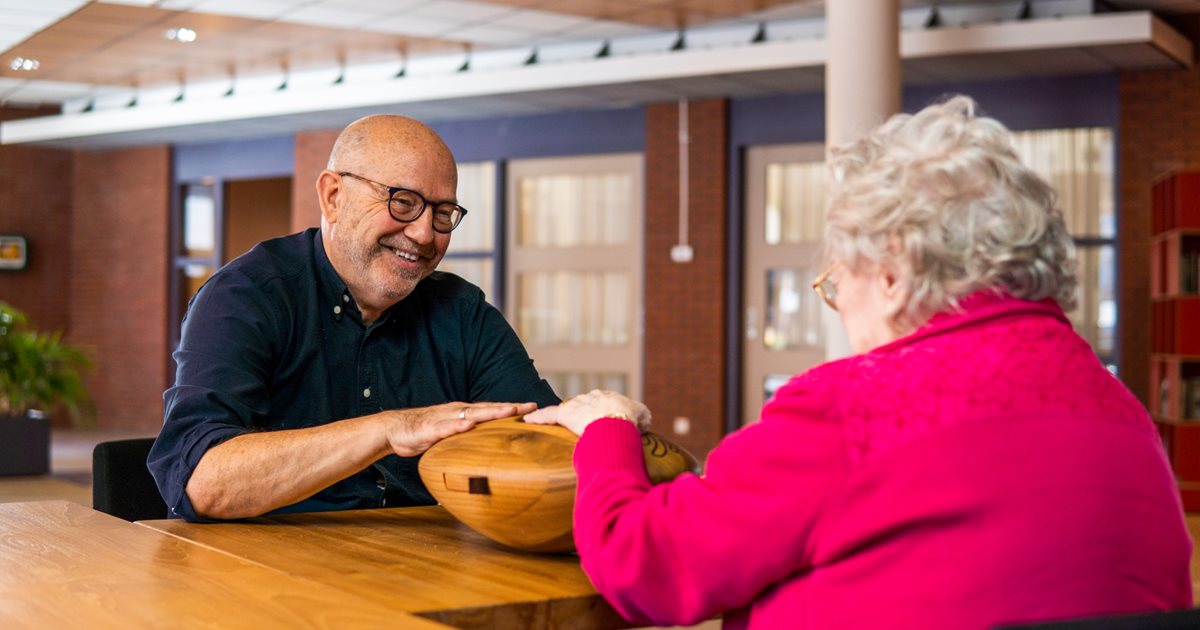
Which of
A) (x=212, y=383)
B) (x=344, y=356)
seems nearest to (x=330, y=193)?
(x=344, y=356)

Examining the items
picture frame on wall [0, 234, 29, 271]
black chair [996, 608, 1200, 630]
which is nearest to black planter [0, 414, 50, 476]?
picture frame on wall [0, 234, 29, 271]

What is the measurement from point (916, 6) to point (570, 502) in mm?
7846

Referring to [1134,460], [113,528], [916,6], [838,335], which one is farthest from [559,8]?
[1134,460]

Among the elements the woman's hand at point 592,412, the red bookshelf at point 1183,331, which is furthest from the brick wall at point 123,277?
the woman's hand at point 592,412

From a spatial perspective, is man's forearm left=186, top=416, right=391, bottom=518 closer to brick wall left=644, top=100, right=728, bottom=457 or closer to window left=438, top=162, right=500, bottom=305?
brick wall left=644, top=100, right=728, bottom=457

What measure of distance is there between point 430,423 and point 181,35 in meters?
9.12

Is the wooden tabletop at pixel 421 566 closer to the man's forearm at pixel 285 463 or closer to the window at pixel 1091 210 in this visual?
the man's forearm at pixel 285 463

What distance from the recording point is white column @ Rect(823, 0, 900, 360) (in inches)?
297

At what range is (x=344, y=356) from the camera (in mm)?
2275

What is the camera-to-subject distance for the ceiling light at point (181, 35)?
32.4 feet

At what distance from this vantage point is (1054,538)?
3.88 feet

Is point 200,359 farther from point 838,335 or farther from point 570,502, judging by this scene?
point 838,335

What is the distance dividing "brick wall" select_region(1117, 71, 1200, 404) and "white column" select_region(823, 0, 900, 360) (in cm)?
268

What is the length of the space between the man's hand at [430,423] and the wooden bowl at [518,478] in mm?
52
